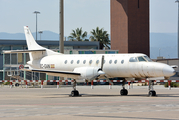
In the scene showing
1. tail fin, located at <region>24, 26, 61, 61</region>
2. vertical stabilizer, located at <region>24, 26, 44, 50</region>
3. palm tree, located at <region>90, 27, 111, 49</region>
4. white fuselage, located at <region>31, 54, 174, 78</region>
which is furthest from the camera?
palm tree, located at <region>90, 27, 111, 49</region>

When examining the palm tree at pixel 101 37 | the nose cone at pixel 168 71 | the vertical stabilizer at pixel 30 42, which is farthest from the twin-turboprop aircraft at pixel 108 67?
the palm tree at pixel 101 37

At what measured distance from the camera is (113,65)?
2405cm

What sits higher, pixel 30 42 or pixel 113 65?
pixel 30 42

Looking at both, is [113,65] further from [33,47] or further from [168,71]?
[33,47]

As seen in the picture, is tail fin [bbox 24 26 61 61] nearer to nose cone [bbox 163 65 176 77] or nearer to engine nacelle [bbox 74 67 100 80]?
engine nacelle [bbox 74 67 100 80]

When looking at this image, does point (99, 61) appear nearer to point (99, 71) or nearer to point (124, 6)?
point (99, 71)

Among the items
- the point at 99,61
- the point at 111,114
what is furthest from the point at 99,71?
the point at 111,114

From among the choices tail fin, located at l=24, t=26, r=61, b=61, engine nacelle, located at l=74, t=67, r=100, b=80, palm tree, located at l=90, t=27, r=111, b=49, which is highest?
palm tree, located at l=90, t=27, r=111, b=49

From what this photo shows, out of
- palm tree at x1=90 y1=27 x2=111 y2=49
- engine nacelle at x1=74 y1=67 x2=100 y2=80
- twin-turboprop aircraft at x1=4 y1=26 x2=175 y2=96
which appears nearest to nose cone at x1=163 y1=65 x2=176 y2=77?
twin-turboprop aircraft at x1=4 y1=26 x2=175 y2=96

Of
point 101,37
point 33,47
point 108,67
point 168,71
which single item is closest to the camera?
point 168,71

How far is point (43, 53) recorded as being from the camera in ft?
92.1

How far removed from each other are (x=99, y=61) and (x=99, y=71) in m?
1.10

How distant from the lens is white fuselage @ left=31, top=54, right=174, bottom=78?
22.4 m

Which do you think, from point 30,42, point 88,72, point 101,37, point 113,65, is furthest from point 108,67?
point 101,37
